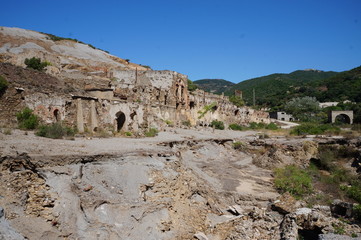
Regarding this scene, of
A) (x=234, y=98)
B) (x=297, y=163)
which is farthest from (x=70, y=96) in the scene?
(x=234, y=98)

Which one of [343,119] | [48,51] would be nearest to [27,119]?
[48,51]

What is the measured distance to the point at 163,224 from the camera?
6.32 meters

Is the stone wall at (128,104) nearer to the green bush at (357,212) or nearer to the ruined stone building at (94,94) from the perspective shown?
the ruined stone building at (94,94)

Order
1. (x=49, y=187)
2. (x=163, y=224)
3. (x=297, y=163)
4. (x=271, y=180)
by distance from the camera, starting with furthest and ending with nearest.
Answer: (x=297, y=163), (x=271, y=180), (x=163, y=224), (x=49, y=187)

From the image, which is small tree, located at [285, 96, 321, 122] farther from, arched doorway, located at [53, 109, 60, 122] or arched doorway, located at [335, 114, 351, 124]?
arched doorway, located at [53, 109, 60, 122]

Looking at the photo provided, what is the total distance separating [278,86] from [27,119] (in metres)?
97.3

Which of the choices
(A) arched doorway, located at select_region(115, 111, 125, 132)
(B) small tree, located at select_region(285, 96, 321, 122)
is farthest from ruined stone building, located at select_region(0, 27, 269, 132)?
(B) small tree, located at select_region(285, 96, 321, 122)

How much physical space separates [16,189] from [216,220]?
498cm

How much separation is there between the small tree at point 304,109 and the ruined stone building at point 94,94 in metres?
12.0

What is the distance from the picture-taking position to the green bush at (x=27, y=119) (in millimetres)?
10924

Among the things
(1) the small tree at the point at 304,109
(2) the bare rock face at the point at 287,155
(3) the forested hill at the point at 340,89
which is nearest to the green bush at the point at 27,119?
(2) the bare rock face at the point at 287,155

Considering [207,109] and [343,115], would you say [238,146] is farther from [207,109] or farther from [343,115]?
[343,115]

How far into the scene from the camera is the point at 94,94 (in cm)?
1880

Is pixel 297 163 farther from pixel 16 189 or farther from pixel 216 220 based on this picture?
pixel 16 189
